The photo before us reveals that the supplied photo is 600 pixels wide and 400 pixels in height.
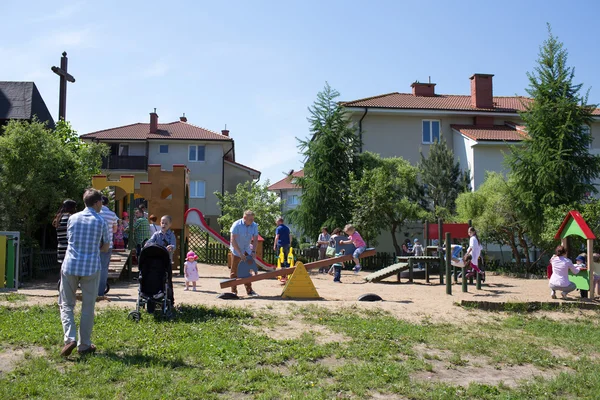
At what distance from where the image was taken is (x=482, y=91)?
36.8 m

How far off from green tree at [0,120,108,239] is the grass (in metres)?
6.77

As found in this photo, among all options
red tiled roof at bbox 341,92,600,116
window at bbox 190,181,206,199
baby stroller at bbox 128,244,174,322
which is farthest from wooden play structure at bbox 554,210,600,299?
window at bbox 190,181,206,199

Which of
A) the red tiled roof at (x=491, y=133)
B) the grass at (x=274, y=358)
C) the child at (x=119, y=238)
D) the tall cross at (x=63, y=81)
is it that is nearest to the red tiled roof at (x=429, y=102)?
the red tiled roof at (x=491, y=133)

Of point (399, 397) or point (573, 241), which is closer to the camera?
point (399, 397)

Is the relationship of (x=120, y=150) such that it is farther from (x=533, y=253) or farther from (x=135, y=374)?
(x=135, y=374)

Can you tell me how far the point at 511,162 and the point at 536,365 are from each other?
18.2 meters

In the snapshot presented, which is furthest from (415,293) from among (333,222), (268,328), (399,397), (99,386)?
(333,222)

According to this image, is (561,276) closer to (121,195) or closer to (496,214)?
(496,214)

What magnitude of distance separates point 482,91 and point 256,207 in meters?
15.7

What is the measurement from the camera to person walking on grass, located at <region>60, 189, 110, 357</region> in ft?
22.2

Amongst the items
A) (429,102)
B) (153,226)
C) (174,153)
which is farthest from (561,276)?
(174,153)

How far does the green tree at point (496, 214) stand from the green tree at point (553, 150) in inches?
17.9

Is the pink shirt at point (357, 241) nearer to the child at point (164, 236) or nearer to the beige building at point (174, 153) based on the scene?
the child at point (164, 236)

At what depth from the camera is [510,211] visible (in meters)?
24.3
